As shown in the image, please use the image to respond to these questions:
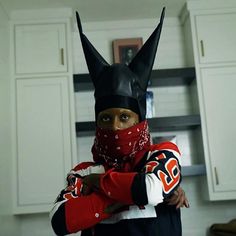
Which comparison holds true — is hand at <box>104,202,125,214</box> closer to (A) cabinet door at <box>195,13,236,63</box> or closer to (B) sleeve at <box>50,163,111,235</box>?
(B) sleeve at <box>50,163,111,235</box>

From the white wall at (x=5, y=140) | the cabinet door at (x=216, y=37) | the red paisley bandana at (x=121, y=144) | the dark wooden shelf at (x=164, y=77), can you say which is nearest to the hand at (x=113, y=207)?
the red paisley bandana at (x=121, y=144)

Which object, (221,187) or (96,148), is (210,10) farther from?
(96,148)

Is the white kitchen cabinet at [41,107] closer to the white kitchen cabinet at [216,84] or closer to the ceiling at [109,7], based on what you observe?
the ceiling at [109,7]

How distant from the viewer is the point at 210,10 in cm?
245

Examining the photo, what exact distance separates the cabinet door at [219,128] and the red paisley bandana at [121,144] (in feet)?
4.31

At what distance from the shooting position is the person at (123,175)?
0.91 metres

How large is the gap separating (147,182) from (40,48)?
5.76 feet

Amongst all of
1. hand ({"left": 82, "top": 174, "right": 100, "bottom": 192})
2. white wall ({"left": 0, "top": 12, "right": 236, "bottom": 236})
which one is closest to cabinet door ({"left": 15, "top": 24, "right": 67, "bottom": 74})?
white wall ({"left": 0, "top": 12, "right": 236, "bottom": 236})

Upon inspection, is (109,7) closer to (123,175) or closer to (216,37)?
(216,37)

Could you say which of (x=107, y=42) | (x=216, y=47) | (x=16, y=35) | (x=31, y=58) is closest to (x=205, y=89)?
(x=216, y=47)

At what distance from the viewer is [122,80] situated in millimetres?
1047

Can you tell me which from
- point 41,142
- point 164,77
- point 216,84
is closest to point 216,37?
point 216,84

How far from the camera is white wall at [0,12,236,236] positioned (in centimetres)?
223

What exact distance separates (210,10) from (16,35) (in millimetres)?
1364
